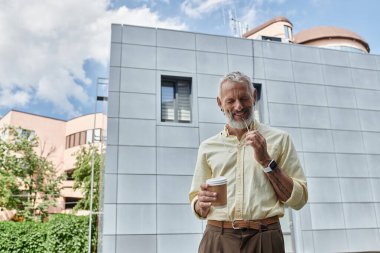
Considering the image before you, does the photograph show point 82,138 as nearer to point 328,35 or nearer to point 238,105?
point 328,35

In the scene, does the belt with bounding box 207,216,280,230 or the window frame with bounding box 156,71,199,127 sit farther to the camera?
the window frame with bounding box 156,71,199,127

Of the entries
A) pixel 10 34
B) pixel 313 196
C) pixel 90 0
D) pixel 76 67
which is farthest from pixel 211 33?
pixel 76 67

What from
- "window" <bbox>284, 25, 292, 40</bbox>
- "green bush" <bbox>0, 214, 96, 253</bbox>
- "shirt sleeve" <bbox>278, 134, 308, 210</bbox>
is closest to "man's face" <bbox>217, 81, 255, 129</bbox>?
"shirt sleeve" <bbox>278, 134, 308, 210</bbox>

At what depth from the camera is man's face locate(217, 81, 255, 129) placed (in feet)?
5.40

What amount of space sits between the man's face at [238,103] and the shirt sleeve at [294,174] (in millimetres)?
234

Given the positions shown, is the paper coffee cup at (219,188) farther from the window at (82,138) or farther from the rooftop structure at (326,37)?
the window at (82,138)

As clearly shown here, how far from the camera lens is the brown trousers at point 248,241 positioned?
1.48 m

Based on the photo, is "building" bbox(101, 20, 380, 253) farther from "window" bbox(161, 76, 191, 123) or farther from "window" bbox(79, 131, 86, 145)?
"window" bbox(79, 131, 86, 145)

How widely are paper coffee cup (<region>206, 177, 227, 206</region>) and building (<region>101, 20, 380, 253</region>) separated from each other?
5567 millimetres

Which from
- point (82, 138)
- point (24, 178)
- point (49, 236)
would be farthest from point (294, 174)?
point (82, 138)

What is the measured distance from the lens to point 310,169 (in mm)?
8086

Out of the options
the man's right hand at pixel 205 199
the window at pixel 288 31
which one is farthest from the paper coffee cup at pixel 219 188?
the window at pixel 288 31

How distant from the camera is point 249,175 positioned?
161 cm

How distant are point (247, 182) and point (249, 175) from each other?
4cm
